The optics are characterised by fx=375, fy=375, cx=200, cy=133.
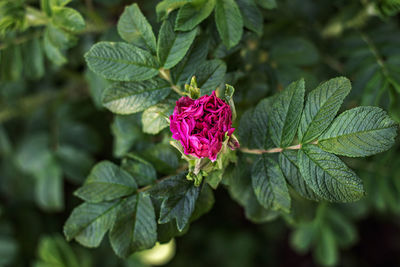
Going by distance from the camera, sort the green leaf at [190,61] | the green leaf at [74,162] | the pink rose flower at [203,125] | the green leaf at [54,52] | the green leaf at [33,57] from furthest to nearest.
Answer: the green leaf at [74,162], the green leaf at [33,57], the green leaf at [54,52], the green leaf at [190,61], the pink rose flower at [203,125]

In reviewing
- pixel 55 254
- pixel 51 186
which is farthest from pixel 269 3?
pixel 55 254

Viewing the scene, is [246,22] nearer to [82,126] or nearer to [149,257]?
[82,126]

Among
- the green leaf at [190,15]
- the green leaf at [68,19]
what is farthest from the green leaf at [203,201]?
the green leaf at [68,19]

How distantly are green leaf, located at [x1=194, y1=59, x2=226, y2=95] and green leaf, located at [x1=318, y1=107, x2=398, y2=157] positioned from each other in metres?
0.27

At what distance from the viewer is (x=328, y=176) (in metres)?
0.73

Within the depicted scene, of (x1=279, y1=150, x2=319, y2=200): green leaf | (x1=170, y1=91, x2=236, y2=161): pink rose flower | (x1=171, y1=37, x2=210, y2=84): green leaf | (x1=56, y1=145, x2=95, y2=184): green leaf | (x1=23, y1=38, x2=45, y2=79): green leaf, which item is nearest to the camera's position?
(x1=170, y1=91, x2=236, y2=161): pink rose flower

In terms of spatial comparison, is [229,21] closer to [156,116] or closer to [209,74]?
[209,74]

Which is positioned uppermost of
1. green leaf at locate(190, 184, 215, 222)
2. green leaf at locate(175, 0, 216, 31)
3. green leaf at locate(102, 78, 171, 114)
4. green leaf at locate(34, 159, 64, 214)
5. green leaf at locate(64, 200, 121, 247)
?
green leaf at locate(175, 0, 216, 31)

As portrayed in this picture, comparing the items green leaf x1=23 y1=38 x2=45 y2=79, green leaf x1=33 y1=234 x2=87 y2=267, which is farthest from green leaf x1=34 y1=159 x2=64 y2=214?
green leaf x1=23 y1=38 x2=45 y2=79

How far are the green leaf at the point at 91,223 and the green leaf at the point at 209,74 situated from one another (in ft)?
1.17

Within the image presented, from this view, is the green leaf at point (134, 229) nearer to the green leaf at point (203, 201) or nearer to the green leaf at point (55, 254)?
the green leaf at point (203, 201)

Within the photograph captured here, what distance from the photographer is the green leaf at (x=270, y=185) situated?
0.81 meters

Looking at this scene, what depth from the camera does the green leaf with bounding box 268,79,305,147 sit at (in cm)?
78

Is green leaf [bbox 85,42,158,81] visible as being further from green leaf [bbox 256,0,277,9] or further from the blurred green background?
green leaf [bbox 256,0,277,9]
